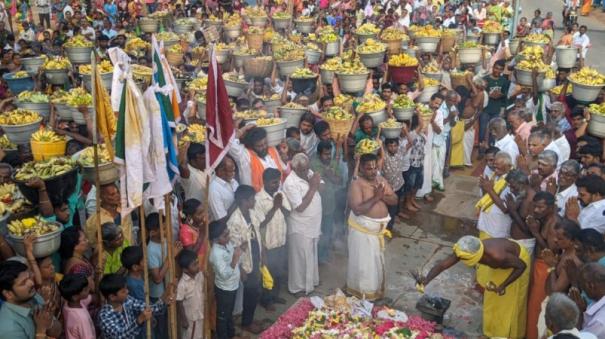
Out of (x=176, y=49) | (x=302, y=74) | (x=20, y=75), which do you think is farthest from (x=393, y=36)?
(x=20, y=75)

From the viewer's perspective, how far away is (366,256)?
775cm

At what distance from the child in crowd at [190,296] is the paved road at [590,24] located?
2006 centimetres

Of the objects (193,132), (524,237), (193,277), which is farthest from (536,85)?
(193,277)

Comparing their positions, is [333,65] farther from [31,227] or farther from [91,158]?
[31,227]

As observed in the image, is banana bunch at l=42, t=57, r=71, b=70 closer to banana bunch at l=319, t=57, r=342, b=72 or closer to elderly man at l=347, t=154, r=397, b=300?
banana bunch at l=319, t=57, r=342, b=72

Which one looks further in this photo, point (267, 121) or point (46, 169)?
point (267, 121)

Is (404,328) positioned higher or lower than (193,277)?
lower

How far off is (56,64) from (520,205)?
8.36m

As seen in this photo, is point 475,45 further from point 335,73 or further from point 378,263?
point 378,263

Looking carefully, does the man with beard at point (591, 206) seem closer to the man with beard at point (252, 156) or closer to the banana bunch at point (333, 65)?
the man with beard at point (252, 156)

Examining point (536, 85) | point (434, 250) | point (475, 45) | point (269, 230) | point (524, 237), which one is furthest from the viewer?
point (475, 45)

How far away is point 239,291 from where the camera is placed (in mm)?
7602

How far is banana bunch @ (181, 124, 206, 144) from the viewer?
8422mm

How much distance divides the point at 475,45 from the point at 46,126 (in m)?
9.09
